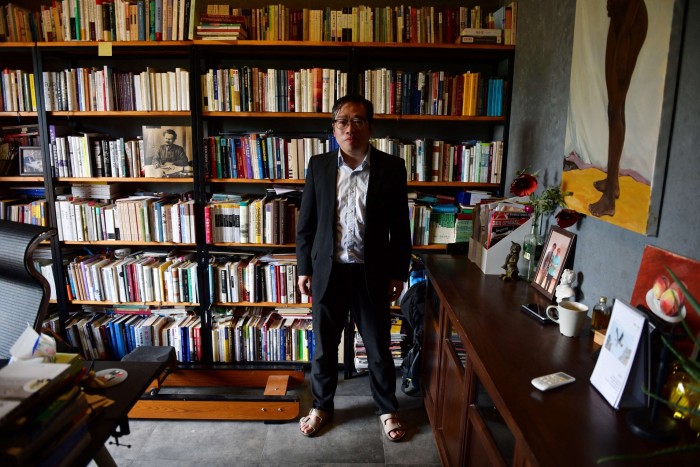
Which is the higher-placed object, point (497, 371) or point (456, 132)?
point (456, 132)

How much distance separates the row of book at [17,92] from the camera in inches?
99.2

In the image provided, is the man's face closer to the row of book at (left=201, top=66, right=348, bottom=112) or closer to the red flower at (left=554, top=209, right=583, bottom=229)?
the row of book at (left=201, top=66, right=348, bottom=112)

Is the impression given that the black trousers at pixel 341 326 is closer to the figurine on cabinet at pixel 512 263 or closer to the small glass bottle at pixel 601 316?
the figurine on cabinet at pixel 512 263

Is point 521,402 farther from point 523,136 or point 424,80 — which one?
point 424,80

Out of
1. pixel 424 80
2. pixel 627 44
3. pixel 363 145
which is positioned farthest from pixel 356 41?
pixel 627 44

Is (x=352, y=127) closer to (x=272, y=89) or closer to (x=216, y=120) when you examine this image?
(x=272, y=89)

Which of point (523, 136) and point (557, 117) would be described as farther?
point (523, 136)

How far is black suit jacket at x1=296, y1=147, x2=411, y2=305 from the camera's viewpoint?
204 centimetres

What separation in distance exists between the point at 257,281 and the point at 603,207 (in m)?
1.90

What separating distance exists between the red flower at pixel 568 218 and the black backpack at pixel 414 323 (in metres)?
0.91

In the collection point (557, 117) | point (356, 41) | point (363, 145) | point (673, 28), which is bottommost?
point (363, 145)

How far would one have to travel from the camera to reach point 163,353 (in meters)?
2.37

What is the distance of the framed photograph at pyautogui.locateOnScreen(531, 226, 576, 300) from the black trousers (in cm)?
73

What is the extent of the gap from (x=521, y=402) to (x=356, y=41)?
2071 mm
